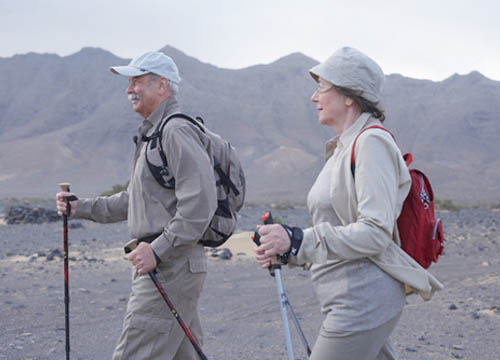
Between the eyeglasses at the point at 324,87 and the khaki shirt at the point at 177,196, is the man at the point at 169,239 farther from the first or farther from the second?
the eyeglasses at the point at 324,87

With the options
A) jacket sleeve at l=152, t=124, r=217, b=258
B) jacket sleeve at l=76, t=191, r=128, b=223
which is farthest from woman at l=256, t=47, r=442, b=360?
jacket sleeve at l=76, t=191, r=128, b=223

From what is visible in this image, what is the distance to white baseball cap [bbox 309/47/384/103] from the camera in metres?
2.54

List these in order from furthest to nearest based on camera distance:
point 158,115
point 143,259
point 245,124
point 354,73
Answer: point 245,124
point 158,115
point 143,259
point 354,73

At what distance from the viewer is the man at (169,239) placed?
314 centimetres

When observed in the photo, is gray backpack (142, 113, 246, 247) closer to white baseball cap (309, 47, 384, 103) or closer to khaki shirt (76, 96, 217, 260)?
khaki shirt (76, 96, 217, 260)

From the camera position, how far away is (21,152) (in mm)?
72812

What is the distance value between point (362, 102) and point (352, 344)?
Answer: 985 mm

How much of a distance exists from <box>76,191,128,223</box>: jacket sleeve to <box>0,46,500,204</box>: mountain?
50.5 meters

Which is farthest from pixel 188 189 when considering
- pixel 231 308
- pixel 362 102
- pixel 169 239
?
pixel 231 308

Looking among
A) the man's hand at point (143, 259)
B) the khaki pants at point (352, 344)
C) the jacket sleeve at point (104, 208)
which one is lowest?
the khaki pants at point (352, 344)

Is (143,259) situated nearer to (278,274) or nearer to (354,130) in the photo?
(278,274)

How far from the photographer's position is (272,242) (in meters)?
2.36

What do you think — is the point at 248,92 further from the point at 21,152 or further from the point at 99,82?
the point at 21,152

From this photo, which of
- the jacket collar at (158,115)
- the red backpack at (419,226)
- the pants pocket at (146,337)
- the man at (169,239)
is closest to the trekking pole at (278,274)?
the red backpack at (419,226)
